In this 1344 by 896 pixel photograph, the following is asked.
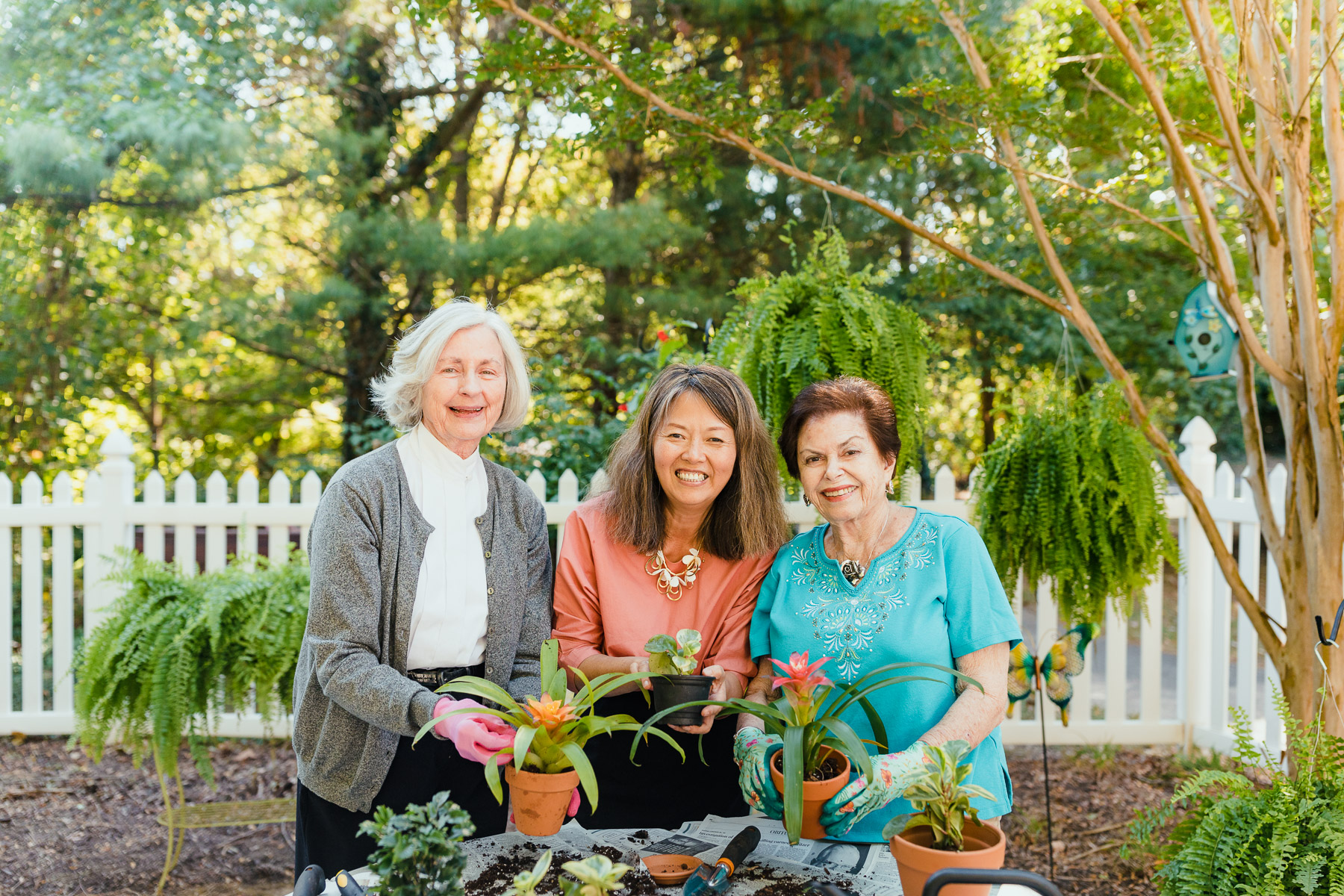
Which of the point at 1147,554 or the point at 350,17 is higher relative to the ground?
the point at 350,17

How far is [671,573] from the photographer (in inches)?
82.4

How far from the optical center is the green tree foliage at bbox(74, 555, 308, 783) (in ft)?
9.60

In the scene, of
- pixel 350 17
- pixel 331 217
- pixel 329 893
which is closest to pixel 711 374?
pixel 329 893

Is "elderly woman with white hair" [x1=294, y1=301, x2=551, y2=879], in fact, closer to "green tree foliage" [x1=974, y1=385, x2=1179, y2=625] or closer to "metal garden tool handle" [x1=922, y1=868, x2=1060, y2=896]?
"metal garden tool handle" [x1=922, y1=868, x2=1060, y2=896]

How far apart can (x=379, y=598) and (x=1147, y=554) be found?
2.46m

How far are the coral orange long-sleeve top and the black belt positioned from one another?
0.24 metres

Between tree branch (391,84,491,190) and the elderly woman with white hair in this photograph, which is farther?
tree branch (391,84,491,190)

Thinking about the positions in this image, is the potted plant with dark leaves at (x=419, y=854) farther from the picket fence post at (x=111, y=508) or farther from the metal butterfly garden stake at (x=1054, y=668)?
the picket fence post at (x=111, y=508)

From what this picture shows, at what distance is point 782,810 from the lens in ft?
5.11

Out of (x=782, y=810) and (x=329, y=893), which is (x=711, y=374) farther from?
(x=329, y=893)

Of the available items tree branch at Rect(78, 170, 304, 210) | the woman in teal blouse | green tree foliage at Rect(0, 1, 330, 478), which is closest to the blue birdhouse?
the woman in teal blouse

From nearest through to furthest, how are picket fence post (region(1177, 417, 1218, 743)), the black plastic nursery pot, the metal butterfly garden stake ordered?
the black plastic nursery pot < the metal butterfly garden stake < picket fence post (region(1177, 417, 1218, 743))

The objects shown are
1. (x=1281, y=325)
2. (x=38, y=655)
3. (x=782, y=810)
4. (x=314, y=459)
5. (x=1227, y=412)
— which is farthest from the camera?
(x=1227, y=412)

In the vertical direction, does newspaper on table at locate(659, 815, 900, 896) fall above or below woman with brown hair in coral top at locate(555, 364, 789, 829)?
below
